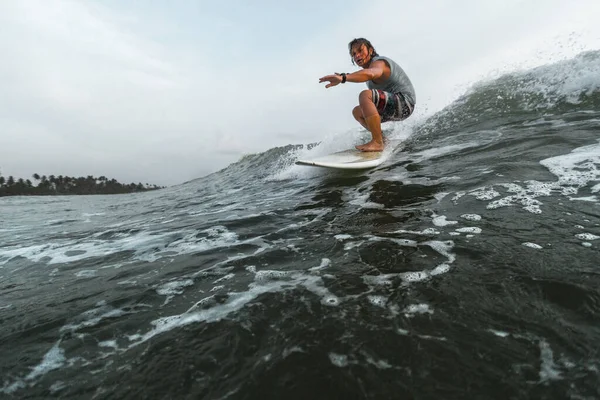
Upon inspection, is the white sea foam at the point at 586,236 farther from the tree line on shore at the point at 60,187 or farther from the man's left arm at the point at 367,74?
the tree line on shore at the point at 60,187

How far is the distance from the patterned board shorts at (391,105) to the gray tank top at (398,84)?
0.14 m

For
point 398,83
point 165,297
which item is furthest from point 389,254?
point 398,83

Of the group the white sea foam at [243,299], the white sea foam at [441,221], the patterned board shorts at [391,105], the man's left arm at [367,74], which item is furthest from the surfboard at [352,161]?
the white sea foam at [243,299]

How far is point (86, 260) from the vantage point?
3.68 m

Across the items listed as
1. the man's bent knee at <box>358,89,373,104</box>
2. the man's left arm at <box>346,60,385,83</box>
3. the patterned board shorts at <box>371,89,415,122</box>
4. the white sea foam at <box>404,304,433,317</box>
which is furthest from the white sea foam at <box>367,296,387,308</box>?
the patterned board shorts at <box>371,89,415,122</box>

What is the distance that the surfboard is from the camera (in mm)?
6016

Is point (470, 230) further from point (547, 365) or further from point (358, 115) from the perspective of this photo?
point (358, 115)

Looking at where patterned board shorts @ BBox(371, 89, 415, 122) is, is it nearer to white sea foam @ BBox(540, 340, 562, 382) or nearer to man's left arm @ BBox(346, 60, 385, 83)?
man's left arm @ BBox(346, 60, 385, 83)

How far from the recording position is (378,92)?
6.31 meters

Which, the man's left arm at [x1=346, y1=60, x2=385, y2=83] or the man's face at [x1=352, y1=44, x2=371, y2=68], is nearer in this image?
the man's left arm at [x1=346, y1=60, x2=385, y2=83]

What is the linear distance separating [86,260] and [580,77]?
37.0 ft

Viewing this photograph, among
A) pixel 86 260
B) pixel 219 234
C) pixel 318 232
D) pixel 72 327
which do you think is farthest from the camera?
pixel 219 234

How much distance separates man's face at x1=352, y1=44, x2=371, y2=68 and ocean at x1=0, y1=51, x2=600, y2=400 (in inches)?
123

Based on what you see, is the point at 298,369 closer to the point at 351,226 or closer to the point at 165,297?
the point at 165,297
